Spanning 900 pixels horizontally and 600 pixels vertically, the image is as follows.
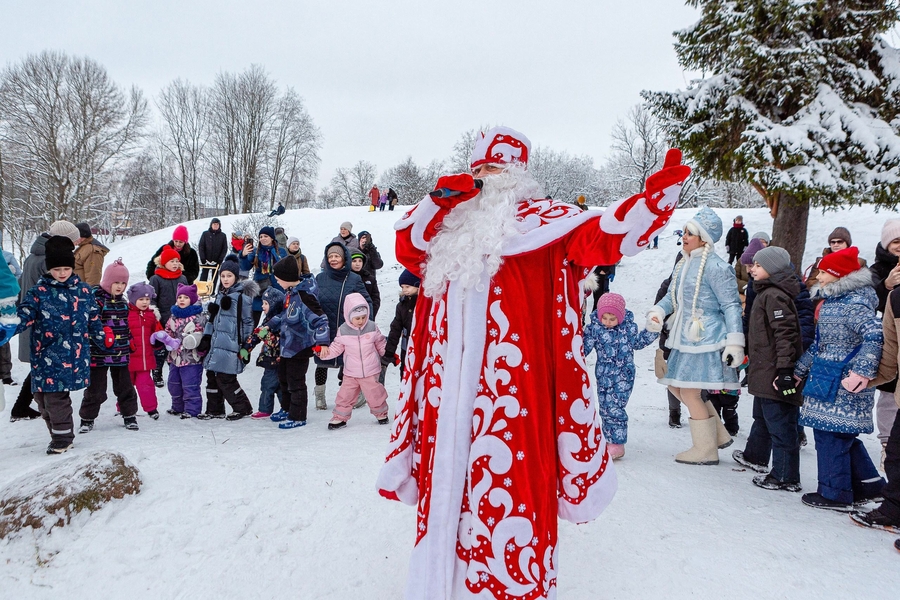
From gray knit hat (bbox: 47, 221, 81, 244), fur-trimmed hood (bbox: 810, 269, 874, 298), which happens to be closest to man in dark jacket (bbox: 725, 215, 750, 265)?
fur-trimmed hood (bbox: 810, 269, 874, 298)

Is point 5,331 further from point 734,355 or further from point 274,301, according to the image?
point 734,355

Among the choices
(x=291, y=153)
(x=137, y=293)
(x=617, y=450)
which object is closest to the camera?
(x=617, y=450)

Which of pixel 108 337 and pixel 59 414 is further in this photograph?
pixel 108 337

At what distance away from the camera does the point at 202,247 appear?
1088 cm

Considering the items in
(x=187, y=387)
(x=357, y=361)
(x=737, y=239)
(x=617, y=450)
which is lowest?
(x=617, y=450)

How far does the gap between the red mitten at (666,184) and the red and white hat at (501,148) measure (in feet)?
2.45

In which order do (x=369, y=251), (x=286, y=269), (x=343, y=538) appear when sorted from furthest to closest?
(x=369, y=251), (x=286, y=269), (x=343, y=538)

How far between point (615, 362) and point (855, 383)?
1675mm

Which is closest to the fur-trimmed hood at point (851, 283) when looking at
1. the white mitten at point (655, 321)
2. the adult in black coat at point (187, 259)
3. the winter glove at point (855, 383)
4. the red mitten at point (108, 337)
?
the winter glove at point (855, 383)

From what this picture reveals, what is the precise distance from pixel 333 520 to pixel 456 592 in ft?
4.55

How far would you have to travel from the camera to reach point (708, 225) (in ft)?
14.3

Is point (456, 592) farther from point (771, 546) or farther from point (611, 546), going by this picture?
point (771, 546)

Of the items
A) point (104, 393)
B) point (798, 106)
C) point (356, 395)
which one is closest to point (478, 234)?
point (356, 395)

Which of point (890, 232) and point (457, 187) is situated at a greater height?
point (890, 232)
